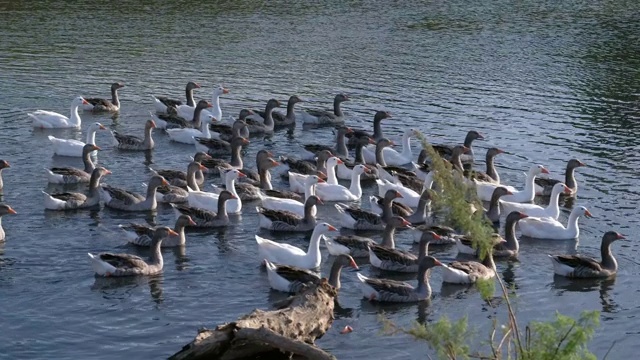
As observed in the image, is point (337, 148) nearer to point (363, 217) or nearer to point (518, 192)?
point (518, 192)

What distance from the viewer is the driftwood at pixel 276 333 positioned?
Answer: 54.6 feet

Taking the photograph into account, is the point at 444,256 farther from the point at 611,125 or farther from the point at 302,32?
the point at 302,32

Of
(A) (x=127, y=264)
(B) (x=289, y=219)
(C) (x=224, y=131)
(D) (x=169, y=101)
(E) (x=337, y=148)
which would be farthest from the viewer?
(D) (x=169, y=101)

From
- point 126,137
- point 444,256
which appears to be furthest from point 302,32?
point 444,256

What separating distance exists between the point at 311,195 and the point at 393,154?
563 cm

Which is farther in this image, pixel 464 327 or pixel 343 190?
pixel 343 190

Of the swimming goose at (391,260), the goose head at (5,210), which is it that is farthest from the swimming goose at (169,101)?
the swimming goose at (391,260)

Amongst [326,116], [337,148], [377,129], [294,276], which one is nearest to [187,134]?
[326,116]

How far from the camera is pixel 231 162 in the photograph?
102ft

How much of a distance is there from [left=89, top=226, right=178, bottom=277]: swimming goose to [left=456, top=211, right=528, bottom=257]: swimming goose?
6.27 m

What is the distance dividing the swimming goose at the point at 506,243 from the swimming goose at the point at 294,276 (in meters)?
3.24

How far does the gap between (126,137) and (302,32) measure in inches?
683

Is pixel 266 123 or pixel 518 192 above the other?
pixel 266 123

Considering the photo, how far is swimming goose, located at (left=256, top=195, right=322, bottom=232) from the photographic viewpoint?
25.7m
